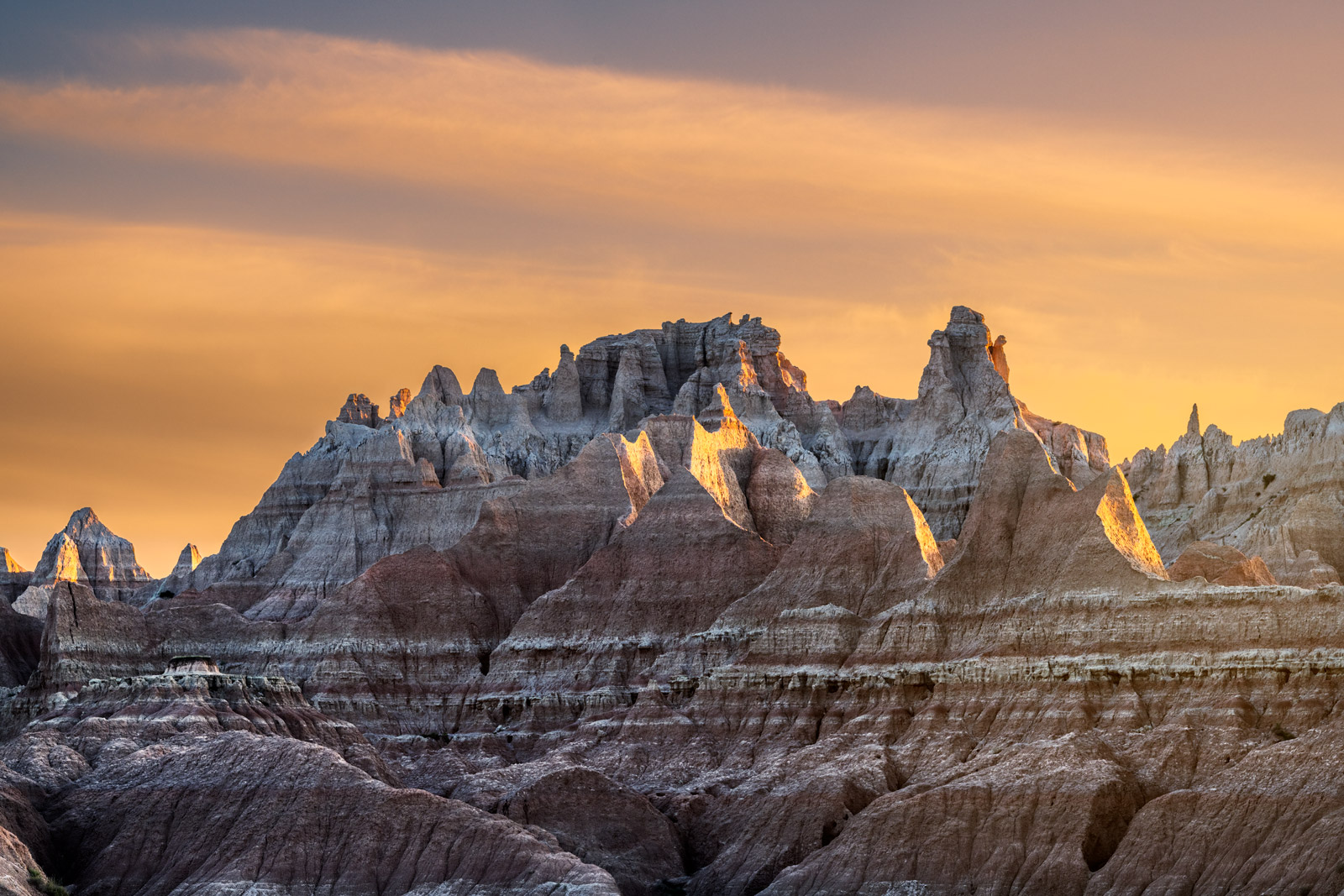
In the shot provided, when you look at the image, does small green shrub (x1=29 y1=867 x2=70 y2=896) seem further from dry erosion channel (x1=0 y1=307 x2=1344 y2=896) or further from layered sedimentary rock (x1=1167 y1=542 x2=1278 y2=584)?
layered sedimentary rock (x1=1167 y1=542 x2=1278 y2=584)

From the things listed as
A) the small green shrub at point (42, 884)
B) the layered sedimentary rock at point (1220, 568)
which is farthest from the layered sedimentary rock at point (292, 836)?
the layered sedimentary rock at point (1220, 568)

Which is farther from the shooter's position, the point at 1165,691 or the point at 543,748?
the point at 543,748

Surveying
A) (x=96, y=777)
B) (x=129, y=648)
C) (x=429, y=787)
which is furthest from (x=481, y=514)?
(x=96, y=777)

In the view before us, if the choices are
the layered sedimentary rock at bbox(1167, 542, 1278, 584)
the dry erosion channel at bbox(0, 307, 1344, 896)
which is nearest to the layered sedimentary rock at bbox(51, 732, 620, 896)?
the dry erosion channel at bbox(0, 307, 1344, 896)

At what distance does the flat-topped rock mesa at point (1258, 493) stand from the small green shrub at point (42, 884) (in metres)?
72.3

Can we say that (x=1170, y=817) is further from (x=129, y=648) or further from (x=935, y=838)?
(x=129, y=648)

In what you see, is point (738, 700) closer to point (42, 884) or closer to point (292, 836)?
point (292, 836)

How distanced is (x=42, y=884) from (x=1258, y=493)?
9552 cm

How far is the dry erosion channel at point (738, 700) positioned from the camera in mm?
113062

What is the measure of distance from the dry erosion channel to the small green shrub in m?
0.31

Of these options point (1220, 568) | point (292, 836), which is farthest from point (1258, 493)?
point (292, 836)

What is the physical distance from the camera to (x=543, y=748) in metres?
153

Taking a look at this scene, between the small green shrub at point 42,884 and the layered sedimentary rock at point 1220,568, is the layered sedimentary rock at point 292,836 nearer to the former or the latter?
the small green shrub at point 42,884

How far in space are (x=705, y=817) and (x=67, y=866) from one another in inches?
1300
